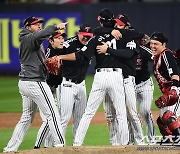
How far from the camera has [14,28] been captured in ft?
75.2

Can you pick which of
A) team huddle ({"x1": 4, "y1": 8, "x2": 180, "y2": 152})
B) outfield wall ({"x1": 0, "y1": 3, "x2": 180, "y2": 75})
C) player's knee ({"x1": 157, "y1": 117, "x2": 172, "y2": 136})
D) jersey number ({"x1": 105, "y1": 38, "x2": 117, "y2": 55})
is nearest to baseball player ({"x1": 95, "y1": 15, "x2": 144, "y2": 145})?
team huddle ({"x1": 4, "y1": 8, "x2": 180, "y2": 152})

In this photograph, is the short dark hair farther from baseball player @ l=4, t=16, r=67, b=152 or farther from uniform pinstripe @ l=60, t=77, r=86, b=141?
uniform pinstripe @ l=60, t=77, r=86, b=141

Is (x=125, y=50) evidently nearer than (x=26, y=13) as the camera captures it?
Yes

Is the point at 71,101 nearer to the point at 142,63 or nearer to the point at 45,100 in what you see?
the point at 45,100

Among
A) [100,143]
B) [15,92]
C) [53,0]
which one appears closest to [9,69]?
[15,92]

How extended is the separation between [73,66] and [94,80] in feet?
2.89

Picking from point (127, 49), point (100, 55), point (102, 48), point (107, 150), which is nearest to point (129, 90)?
point (127, 49)

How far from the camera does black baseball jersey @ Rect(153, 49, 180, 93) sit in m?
9.76

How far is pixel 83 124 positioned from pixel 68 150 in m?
1.21

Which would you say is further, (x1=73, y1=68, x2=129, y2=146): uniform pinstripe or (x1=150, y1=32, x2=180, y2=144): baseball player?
(x1=73, y1=68, x2=129, y2=146): uniform pinstripe

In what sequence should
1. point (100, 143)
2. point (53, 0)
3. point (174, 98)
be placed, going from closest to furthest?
point (174, 98) → point (100, 143) → point (53, 0)

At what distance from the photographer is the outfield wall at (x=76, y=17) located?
22531mm

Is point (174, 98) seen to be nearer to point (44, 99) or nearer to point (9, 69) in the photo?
point (44, 99)

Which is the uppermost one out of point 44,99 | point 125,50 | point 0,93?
point 125,50
